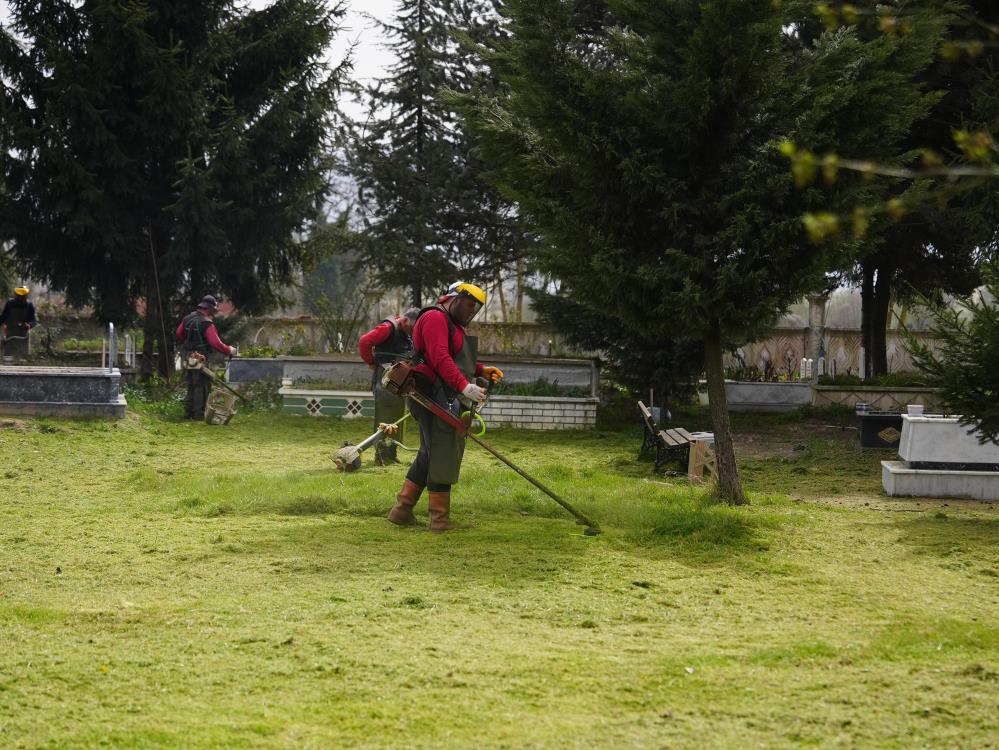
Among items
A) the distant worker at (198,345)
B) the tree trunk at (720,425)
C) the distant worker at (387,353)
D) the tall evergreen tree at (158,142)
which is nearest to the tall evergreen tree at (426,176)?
the tall evergreen tree at (158,142)

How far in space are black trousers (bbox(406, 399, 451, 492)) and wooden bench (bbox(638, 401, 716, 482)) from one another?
382 centimetres

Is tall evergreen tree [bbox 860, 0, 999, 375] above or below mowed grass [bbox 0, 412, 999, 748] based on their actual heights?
above

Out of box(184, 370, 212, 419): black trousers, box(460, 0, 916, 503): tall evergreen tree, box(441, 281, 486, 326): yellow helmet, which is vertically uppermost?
box(460, 0, 916, 503): tall evergreen tree

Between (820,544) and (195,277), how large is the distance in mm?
18037

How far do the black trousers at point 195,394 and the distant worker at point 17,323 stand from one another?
5247mm

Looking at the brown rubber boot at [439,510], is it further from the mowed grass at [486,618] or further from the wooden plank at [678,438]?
the wooden plank at [678,438]

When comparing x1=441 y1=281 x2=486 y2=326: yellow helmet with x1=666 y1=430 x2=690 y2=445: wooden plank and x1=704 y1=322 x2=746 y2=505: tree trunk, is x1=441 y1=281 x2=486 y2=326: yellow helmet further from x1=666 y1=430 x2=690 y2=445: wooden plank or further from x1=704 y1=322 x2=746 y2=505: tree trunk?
x1=666 y1=430 x2=690 y2=445: wooden plank

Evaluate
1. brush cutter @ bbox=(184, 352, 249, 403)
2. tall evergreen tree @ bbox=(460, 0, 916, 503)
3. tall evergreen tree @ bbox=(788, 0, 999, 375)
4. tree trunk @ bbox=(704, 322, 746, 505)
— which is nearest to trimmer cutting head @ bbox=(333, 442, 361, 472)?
tall evergreen tree @ bbox=(460, 0, 916, 503)

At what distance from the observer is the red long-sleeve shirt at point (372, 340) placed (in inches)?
424

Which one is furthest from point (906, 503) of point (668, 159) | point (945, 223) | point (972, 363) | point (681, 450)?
point (945, 223)

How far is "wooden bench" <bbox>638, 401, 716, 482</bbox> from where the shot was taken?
12688 mm

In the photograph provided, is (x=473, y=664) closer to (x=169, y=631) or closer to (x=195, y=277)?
(x=169, y=631)

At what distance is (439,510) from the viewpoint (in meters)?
9.06

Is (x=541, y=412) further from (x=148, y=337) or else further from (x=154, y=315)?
(x=148, y=337)
